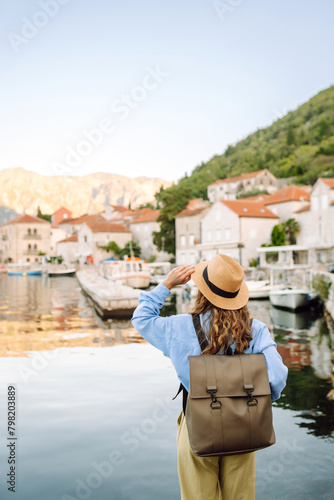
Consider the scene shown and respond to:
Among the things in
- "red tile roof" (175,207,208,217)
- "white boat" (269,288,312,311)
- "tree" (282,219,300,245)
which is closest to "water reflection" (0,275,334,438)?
"white boat" (269,288,312,311)

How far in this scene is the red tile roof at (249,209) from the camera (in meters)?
53.7

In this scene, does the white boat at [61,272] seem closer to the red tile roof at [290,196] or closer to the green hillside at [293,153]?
the red tile roof at [290,196]

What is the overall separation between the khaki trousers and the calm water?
2245 millimetres

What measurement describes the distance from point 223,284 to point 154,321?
1.51 ft

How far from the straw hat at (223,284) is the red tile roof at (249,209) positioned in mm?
50949

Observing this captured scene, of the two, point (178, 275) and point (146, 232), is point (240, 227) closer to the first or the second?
point (146, 232)

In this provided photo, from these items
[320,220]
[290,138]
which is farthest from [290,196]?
[290,138]

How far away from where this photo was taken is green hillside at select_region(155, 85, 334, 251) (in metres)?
67.7

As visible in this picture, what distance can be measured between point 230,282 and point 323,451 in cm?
415

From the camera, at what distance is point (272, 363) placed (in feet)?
8.12

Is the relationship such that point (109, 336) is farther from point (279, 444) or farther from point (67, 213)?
point (67, 213)

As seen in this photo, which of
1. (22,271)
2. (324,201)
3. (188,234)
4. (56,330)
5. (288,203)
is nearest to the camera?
(56,330)

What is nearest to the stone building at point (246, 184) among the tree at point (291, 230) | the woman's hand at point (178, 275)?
the tree at point (291, 230)

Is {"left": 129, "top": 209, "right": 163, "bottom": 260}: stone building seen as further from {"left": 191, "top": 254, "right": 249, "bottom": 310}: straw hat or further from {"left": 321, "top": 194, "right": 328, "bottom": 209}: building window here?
{"left": 191, "top": 254, "right": 249, "bottom": 310}: straw hat
